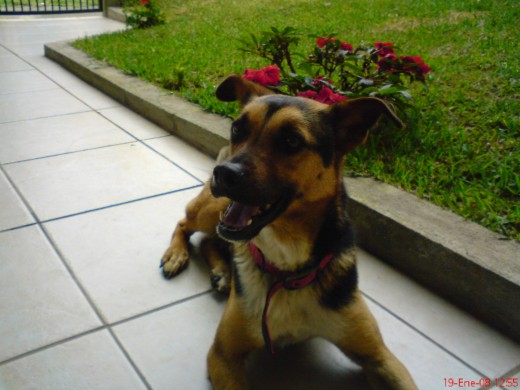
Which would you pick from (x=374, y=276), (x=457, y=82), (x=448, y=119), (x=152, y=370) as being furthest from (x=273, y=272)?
(x=457, y=82)

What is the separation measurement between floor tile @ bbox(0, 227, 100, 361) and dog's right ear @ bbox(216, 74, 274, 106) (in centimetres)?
132

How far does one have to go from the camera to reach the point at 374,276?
292cm

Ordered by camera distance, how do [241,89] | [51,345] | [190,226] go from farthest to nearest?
[190,226] < [241,89] < [51,345]

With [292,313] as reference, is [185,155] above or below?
below

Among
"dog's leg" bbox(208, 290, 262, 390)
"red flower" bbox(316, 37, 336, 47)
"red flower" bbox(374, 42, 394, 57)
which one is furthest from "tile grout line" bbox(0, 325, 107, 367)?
"red flower" bbox(374, 42, 394, 57)

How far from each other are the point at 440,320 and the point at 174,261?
1480 millimetres

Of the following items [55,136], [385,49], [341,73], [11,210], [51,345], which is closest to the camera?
[51,345]

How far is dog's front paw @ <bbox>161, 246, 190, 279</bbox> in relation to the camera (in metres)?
2.88

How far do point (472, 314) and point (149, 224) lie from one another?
2.05m

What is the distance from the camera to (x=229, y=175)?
1905 millimetres

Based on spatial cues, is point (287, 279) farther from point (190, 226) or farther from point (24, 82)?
point (24, 82)

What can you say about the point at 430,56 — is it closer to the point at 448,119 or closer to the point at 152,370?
the point at 448,119

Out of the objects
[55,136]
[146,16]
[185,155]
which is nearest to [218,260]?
[185,155]

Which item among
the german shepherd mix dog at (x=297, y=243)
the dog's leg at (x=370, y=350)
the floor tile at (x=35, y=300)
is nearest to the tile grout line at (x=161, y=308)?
the floor tile at (x=35, y=300)
